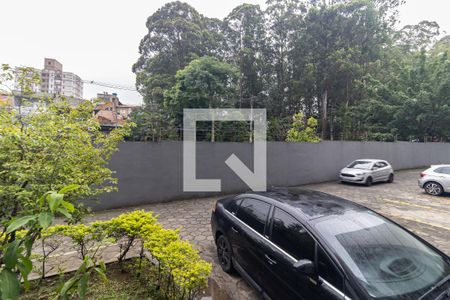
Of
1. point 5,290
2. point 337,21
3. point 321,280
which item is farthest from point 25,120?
point 337,21

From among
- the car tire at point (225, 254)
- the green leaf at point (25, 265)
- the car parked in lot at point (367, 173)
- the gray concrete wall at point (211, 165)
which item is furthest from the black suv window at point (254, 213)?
the car parked in lot at point (367, 173)

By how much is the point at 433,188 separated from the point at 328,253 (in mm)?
9558

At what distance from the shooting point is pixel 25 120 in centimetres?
261

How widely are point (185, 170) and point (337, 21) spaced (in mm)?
18257

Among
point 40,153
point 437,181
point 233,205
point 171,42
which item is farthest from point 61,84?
point 437,181

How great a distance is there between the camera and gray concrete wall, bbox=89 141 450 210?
6.53 meters

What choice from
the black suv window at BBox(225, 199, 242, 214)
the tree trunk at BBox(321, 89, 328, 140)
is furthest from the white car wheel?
the tree trunk at BBox(321, 89, 328, 140)

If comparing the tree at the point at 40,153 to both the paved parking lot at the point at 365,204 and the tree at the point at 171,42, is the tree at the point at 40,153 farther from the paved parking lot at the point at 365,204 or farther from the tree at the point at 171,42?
the tree at the point at 171,42

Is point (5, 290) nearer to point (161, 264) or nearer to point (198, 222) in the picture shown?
point (161, 264)

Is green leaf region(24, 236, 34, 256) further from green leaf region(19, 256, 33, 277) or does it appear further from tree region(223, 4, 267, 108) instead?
tree region(223, 4, 267, 108)

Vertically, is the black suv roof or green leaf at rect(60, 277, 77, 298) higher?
the black suv roof

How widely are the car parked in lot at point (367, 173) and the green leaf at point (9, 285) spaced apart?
444 inches

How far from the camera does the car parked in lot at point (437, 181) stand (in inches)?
322

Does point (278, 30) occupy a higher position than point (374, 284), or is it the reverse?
point (278, 30)
